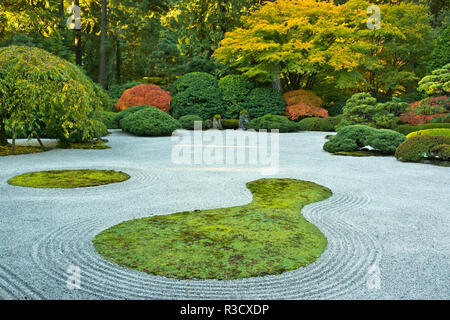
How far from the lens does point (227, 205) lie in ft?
13.2

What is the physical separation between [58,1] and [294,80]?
1693 cm

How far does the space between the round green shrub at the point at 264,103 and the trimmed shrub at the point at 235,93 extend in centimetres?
38

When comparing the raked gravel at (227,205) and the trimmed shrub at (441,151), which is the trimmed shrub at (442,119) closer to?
the trimmed shrub at (441,151)

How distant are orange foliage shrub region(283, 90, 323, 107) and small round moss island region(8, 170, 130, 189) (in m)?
13.1

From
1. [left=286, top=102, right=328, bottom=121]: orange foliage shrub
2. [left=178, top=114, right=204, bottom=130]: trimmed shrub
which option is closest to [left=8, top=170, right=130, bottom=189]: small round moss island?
[left=178, top=114, right=204, bottom=130]: trimmed shrub

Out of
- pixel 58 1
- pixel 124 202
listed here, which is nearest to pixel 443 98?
pixel 124 202

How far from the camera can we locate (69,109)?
22.5ft

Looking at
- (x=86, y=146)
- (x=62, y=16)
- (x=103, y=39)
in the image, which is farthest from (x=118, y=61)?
(x=86, y=146)

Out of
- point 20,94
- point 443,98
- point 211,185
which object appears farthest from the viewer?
point 443,98

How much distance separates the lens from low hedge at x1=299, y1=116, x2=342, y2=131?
52.5 ft

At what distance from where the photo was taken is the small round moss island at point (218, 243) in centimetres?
238

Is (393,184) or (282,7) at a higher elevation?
(282,7)

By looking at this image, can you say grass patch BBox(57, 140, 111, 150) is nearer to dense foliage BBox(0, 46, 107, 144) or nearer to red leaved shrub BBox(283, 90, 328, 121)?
dense foliage BBox(0, 46, 107, 144)

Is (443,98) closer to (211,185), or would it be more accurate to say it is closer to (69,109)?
(211,185)
